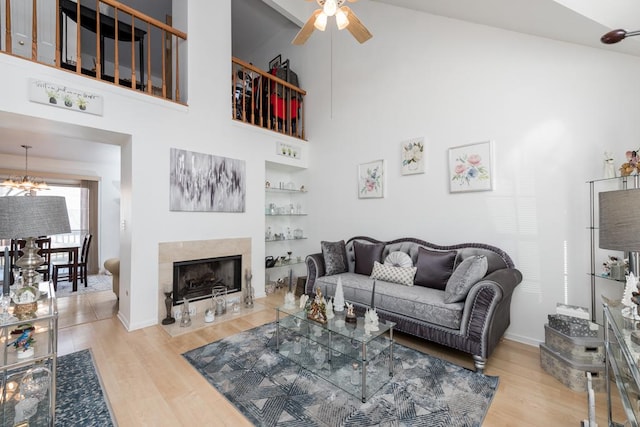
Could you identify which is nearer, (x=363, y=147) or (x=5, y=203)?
(x=5, y=203)

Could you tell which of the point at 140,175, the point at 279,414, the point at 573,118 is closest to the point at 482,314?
the point at 279,414

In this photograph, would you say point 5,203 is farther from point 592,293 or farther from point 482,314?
point 592,293

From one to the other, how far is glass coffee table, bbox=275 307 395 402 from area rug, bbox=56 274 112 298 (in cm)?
389

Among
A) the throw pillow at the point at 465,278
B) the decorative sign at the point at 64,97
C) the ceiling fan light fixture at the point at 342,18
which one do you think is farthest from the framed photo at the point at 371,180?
the decorative sign at the point at 64,97

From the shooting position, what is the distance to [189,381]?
2000 mm

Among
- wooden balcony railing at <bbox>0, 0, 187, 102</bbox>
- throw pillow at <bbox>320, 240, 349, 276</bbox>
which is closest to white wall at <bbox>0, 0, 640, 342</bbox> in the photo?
wooden balcony railing at <bbox>0, 0, 187, 102</bbox>

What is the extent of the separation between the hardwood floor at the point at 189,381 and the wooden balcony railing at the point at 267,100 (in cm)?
300

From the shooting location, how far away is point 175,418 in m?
1.64

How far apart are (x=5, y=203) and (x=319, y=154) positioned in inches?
146

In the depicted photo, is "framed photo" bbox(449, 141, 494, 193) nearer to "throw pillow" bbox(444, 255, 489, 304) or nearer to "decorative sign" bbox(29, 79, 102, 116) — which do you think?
"throw pillow" bbox(444, 255, 489, 304)

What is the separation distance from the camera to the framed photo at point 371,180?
378 cm

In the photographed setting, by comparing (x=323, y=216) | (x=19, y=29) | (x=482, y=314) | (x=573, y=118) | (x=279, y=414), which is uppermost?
(x=19, y=29)

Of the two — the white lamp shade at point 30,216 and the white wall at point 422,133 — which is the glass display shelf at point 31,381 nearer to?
the white lamp shade at point 30,216

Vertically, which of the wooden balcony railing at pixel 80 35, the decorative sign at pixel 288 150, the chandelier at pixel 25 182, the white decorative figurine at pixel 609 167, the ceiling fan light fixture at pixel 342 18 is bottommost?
the white decorative figurine at pixel 609 167
